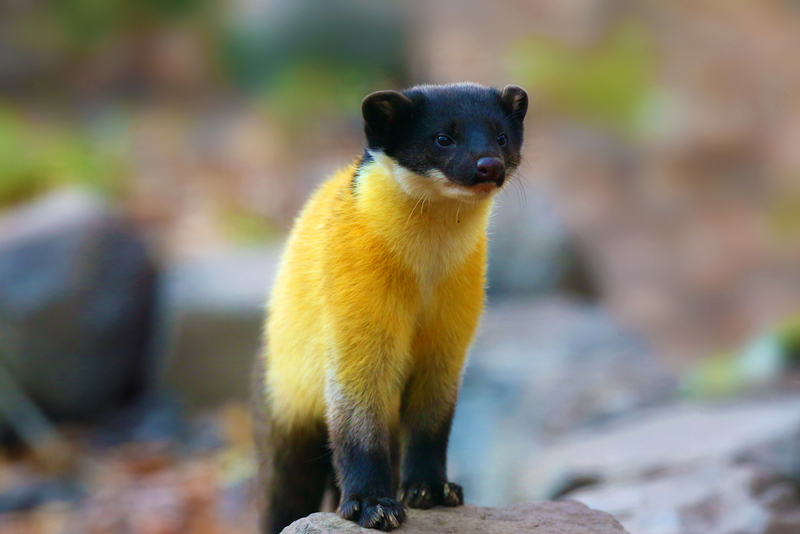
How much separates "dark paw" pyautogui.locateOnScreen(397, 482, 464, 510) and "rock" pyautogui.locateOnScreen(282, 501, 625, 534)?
0.13ft

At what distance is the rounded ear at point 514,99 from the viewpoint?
3.99m

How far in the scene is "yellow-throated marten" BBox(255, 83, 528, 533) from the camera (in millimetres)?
3811

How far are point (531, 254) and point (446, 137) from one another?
7709mm

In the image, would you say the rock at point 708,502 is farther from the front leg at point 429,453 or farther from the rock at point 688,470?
the front leg at point 429,453

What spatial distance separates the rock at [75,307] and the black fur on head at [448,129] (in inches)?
257

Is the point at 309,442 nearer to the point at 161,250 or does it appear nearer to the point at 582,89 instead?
the point at 161,250

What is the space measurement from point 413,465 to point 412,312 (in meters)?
0.76

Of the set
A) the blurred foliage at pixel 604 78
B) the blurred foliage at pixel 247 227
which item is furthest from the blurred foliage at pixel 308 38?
the blurred foliage at pixel 247 227

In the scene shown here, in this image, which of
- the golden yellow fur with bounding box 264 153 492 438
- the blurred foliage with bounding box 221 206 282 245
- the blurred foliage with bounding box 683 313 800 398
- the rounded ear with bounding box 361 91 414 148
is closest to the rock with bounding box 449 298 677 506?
the blurred foliage with bounding box 683 313 800 398

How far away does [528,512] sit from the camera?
4188mm

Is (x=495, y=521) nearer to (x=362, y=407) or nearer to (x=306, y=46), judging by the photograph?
(x=362, y=407)

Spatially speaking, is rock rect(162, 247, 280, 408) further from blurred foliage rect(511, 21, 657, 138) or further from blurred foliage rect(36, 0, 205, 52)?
blurred foliage rect(36, 0, 205, 52)

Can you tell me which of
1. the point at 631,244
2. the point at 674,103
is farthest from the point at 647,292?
the point at 674,103

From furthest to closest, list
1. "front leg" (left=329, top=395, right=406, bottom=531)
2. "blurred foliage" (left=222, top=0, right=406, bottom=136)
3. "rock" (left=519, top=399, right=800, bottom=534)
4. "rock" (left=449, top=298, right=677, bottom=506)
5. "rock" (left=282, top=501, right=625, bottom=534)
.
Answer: "blurred foliage" (left=222, top=0, right=406, bottom=136) < "rock" (left=449, top=298, right=677, bottom=506) < "rock" (left=519, top=399, right=800, bottom=534) < "front leg" (left=329, top=395, right=406, bottom=531) < "rock" (left=282, top=501, right=625, bottom=534)
